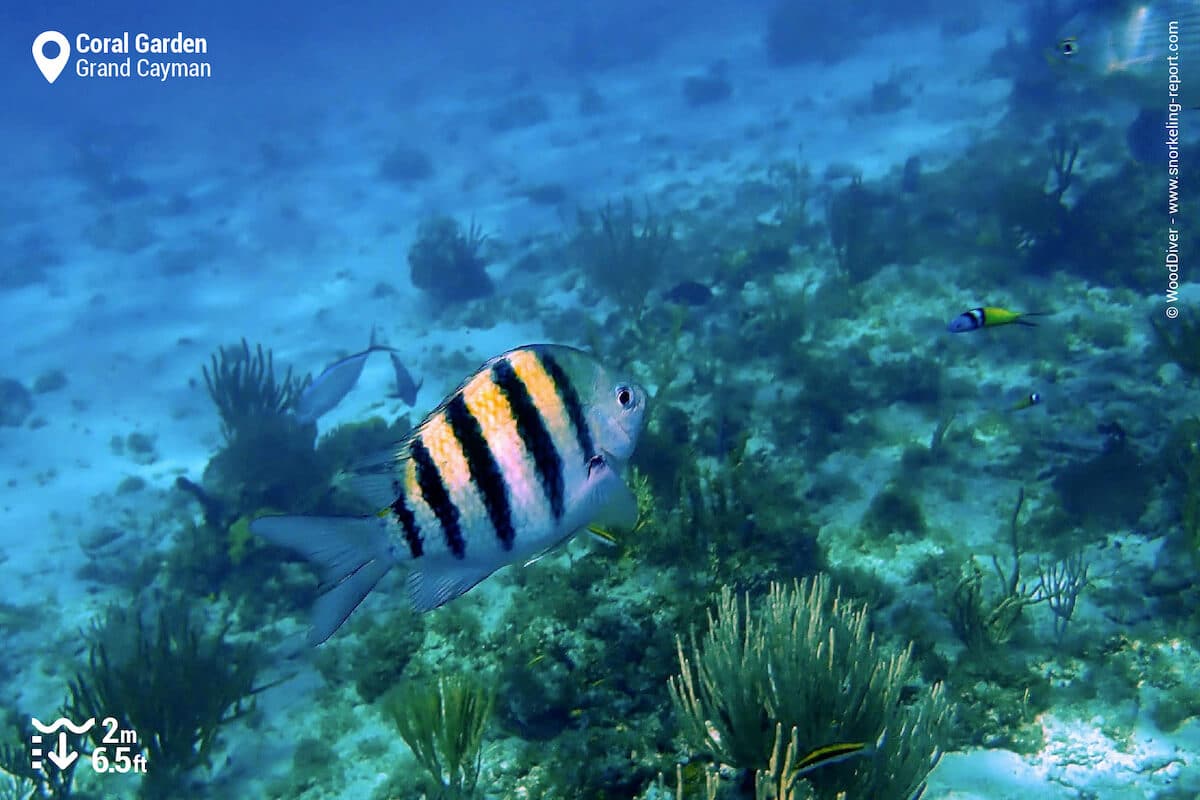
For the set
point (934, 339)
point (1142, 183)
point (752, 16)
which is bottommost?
point (934, 339)

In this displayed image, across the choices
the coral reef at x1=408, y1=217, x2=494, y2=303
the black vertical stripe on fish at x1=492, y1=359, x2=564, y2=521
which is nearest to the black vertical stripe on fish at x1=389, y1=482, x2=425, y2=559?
the black vertical stripe on fish at x1=492, y1=359, x2=564, y2=521

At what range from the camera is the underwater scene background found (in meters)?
3.28

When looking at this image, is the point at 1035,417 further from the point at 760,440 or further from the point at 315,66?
the point at 315,66

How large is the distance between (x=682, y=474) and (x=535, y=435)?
11.7ft

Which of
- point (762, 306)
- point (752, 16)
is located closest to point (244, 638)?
point (762, 306)

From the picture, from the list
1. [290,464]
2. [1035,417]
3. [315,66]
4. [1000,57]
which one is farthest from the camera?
[315,66]

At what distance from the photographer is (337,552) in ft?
6.55

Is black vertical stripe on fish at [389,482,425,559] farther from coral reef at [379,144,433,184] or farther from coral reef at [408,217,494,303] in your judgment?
coral reef at [379,144,433,184]

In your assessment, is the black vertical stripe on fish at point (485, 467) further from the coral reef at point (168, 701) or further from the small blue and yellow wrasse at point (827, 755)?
the coral reef at point (168, 701)

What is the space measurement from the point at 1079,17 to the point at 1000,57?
2166cm

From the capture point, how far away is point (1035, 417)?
732 cm

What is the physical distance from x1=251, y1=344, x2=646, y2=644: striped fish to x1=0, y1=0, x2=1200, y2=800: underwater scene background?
0.01 metres

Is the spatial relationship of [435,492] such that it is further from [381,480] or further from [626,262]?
[626,262]

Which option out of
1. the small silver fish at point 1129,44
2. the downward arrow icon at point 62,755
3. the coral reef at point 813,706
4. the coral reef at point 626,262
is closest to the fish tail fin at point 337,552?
the coral reef at point 813,706
